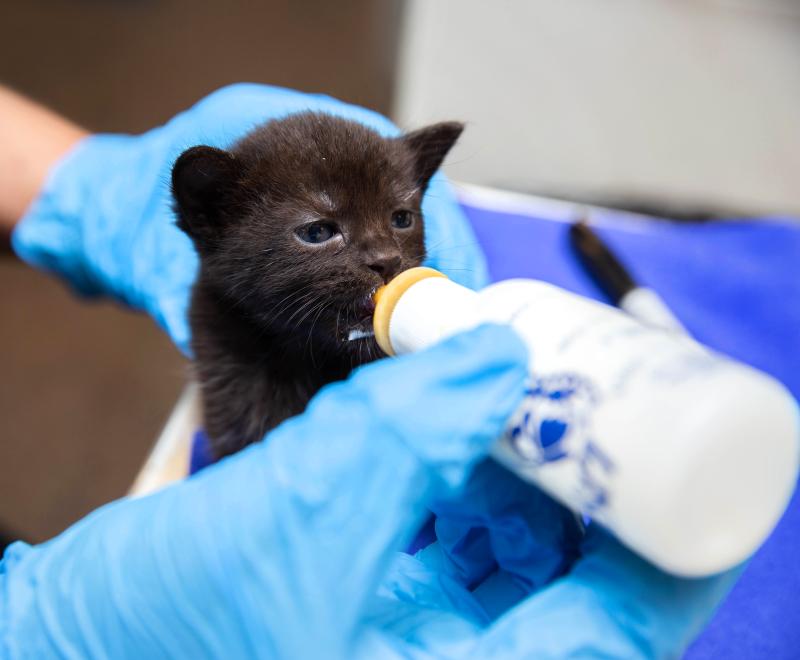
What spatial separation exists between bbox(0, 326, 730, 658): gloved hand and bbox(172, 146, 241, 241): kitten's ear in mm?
437

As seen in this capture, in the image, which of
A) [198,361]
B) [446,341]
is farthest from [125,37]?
[446,341]

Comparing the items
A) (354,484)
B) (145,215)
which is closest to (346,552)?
(354,484)

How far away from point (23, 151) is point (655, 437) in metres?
1.57

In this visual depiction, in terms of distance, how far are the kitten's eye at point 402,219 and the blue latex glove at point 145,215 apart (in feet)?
1.01

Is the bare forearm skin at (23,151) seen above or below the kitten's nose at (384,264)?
below

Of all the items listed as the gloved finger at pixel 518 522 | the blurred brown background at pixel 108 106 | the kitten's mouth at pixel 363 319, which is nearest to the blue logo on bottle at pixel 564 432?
the gloved finger at pixel 518 522

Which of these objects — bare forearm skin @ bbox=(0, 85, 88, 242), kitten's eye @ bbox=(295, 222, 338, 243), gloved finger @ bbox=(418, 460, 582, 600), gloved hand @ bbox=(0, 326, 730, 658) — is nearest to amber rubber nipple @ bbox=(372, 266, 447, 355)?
gloved hand @ bbox=(0, 326, 730, 658)

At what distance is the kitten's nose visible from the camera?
88 centimetres

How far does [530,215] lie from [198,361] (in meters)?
0.99

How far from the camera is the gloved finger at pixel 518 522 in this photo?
0.67m

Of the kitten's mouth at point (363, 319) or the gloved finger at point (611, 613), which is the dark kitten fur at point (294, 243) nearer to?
the kitten's mouth at point (363, 319)

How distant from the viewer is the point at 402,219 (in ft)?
3.44

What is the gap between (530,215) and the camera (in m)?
1.78

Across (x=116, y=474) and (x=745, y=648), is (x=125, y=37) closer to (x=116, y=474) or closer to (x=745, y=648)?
(x=116, y=474)
